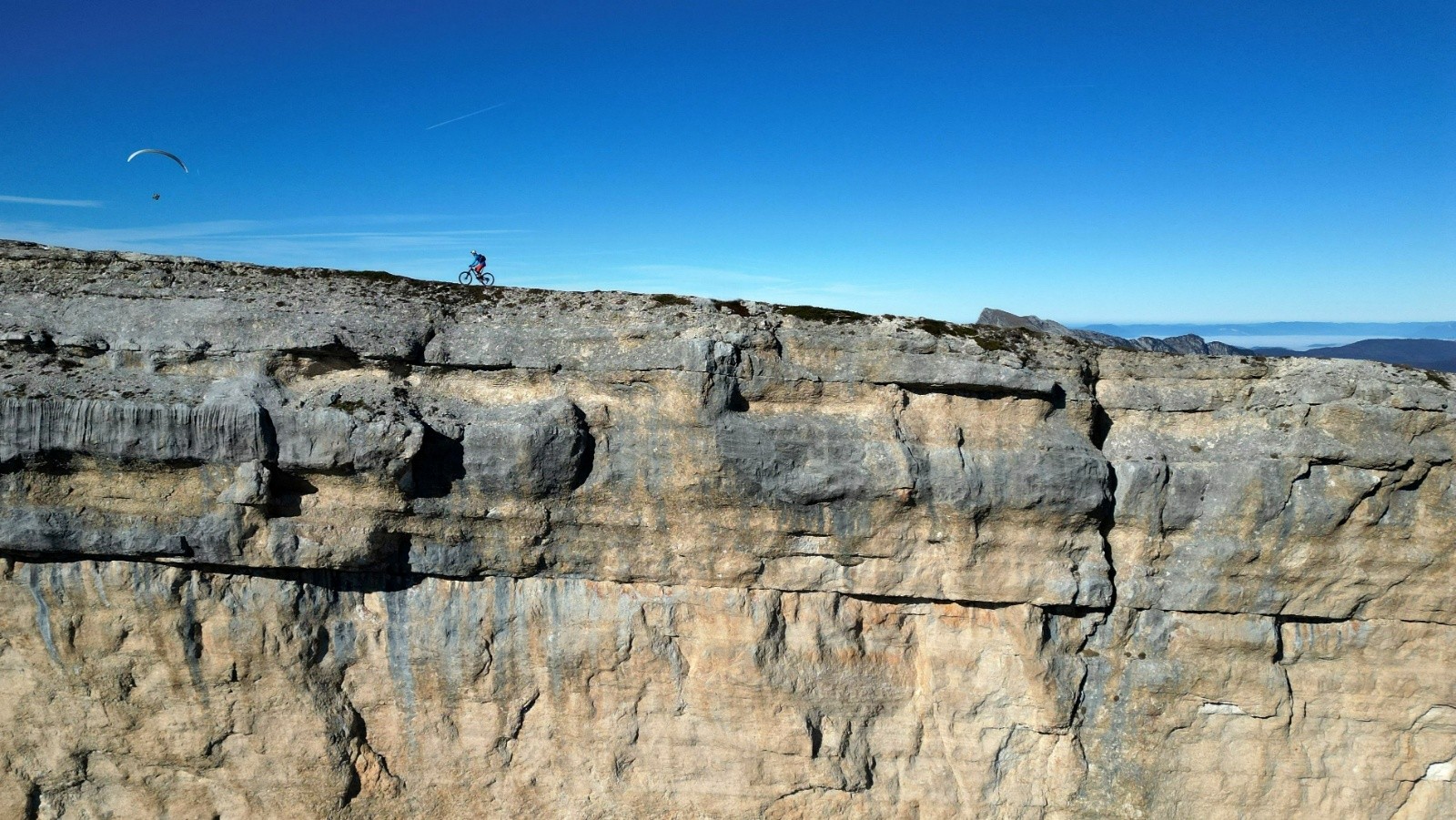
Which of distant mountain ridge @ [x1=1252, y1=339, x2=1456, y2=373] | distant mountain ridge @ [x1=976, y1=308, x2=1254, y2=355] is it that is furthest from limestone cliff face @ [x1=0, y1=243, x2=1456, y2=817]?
distant mountain ridge @ [x1=1252, y1=339, x2=1456, y2=373]

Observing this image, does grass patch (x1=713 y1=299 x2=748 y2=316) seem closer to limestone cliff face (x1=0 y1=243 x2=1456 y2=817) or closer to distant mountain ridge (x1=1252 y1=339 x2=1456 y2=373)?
limestone cliff face (x1=0 y1=243 x2=1456 y2=817)

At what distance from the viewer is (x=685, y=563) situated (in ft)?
36.3

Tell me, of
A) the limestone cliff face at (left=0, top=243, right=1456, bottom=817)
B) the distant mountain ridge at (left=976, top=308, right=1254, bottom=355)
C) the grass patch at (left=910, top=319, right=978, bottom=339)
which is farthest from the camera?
the distant mountain ridge at (left=976, top=308, right=1254, bottom=355)

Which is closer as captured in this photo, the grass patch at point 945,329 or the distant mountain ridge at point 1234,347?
the grass patch at point 945,329

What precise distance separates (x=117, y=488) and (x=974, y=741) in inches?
Result: 497

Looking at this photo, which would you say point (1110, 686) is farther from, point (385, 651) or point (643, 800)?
point (385, 651)

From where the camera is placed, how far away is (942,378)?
11031mm

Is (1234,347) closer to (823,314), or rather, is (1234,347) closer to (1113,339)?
(1113,339)

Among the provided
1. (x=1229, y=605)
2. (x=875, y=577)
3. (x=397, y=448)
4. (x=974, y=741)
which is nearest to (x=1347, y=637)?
(x=1229, y=605)

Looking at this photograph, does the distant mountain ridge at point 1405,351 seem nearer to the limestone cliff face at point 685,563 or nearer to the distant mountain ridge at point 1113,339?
the distant mountain ridge at point 1113,339

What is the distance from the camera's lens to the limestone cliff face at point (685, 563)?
34.4 feet

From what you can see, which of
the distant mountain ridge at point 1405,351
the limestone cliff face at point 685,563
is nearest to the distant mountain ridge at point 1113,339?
the limestone cliff face at point 685,563

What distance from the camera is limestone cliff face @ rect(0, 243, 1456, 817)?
34.4ft

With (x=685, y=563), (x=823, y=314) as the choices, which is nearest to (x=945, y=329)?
(x=823, y=314)
